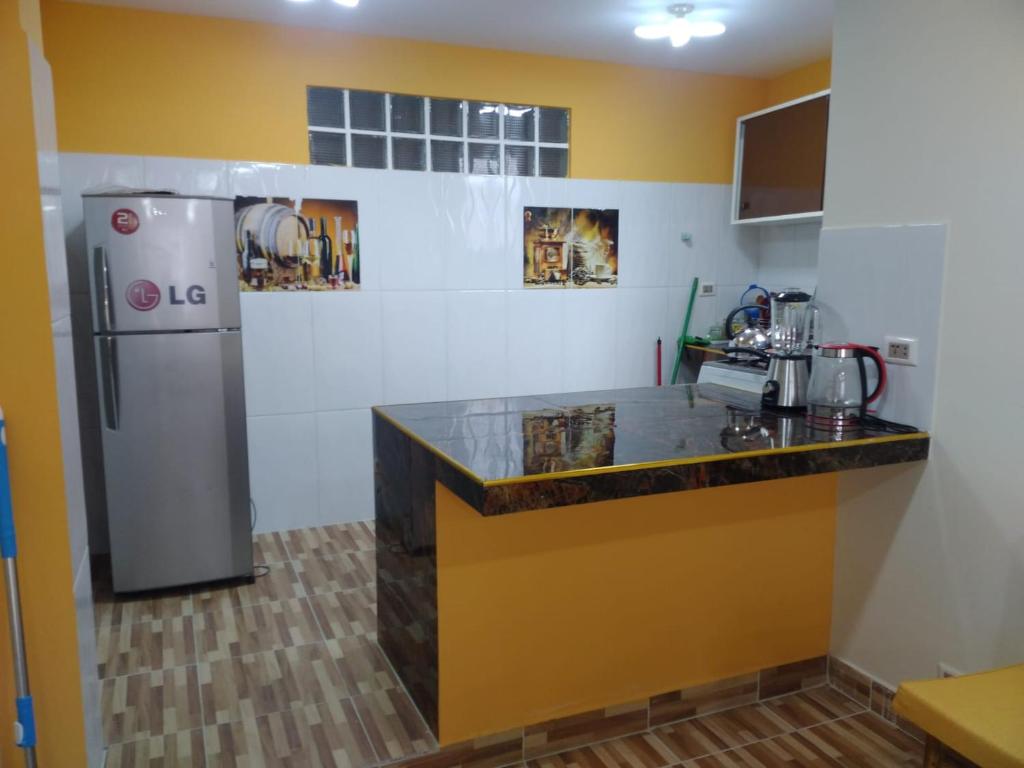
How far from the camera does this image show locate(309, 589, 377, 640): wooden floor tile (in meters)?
2.91

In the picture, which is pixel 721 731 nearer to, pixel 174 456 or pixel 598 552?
pixel 598 552

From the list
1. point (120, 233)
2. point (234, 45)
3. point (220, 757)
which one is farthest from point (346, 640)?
point (234, 45)

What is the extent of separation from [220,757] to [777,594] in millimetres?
1736

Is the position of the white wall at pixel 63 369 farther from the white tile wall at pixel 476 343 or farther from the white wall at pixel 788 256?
the white wall at pixel 788 256

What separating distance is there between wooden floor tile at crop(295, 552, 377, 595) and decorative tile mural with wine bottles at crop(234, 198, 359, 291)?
4.33 feet

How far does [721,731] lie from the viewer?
2328 millimetres

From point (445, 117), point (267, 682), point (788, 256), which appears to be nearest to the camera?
point (267, 682)

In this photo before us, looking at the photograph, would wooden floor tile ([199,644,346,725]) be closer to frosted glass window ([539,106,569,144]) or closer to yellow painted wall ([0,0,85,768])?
yellow painted wall ([0,0,85,768])

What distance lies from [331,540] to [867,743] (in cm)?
254

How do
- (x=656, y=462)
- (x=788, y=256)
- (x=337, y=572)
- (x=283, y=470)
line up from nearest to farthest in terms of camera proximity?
(x=656, y=462)
(x=337, y=572)
(x=283, y=470)
(x=788, y=256)

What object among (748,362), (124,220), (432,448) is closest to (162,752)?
(432,448)

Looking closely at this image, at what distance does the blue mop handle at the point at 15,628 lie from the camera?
58.3 inches

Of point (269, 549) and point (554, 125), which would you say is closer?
point (269, 549)

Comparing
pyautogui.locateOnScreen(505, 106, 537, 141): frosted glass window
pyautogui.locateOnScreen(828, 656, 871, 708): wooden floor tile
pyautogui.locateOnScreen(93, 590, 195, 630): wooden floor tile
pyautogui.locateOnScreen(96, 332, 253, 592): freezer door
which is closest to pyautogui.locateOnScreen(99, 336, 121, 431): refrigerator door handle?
pyautogui.locateOnScreen(96, 332, 253, 592): freezer door
